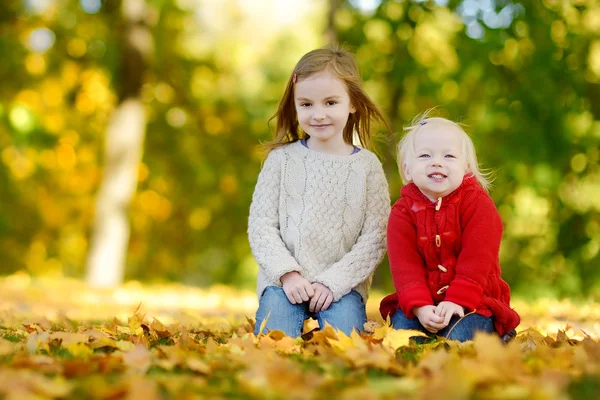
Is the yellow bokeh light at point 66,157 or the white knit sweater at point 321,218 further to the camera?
the yellow bokeh light at point 66,157

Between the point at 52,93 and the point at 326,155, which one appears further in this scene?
the point at 52,93

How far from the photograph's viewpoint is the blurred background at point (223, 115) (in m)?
9.10

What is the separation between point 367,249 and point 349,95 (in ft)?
2.54

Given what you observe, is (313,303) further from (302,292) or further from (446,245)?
(446,245)

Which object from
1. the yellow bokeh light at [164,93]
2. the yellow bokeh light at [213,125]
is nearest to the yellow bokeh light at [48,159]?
the yellow bokeh light at [164,93]

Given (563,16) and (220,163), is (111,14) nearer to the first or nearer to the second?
(220,163)

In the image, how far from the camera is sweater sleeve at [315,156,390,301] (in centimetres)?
351

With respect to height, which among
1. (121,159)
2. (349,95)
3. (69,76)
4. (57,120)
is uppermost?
(69,76)

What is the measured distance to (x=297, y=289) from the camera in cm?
344

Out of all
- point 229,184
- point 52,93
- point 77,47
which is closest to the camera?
point 77,47

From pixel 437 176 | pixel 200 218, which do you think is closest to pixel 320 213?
pixel 437 176

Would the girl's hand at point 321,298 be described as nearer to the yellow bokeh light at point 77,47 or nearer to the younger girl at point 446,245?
the younger girl at point 446,245

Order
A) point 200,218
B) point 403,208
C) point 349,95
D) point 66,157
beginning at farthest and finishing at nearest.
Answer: point 200,218 → point 66,157 → point 349,95 → point 403,208

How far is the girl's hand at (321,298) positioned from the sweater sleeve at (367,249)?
0.8 inches
